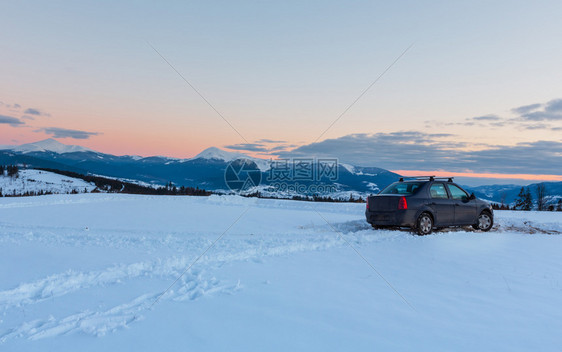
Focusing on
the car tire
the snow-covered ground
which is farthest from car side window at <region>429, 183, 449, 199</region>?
the car tire

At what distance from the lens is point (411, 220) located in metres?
11.5

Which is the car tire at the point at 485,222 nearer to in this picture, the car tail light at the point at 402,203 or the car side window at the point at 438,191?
the car side window at the point at 438,191

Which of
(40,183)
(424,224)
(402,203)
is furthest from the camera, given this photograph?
(40,183)

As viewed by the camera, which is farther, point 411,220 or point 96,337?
point 411,220

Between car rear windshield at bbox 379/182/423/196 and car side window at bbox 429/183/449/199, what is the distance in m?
0.47

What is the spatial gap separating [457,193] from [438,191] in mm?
1022

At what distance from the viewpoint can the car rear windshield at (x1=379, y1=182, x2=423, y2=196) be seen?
11883mm

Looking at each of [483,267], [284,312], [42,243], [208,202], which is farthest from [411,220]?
[208,202]

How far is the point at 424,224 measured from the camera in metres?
11.7

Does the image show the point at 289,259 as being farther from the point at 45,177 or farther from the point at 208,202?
the point at 45,177

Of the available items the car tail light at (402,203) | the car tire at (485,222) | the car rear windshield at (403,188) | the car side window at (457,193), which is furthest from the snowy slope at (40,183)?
the car tire at (485,222)

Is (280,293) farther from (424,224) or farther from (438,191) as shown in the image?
(438,191)

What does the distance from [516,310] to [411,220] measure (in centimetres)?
651

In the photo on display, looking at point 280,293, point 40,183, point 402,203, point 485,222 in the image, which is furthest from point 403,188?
point 40,183
